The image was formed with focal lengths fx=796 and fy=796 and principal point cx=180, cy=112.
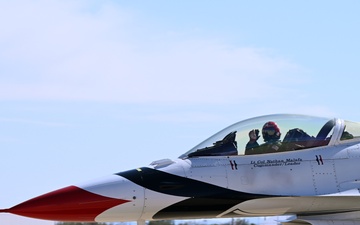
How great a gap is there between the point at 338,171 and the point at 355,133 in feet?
2.92

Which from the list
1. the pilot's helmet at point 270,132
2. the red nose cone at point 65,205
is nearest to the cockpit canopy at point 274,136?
the pilot's helmet at point 270,132

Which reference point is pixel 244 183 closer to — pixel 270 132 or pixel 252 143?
pixel 252 143

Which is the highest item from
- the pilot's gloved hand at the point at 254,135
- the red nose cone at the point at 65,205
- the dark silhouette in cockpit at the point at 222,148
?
the pilot's gloved hand at the point at 254,135

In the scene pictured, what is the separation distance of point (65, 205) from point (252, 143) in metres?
3.27

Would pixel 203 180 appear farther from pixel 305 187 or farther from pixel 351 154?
pixel 351 154

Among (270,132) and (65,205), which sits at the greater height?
(270,132)

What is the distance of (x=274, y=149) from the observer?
13.2m

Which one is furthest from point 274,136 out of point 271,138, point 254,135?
point 254,135

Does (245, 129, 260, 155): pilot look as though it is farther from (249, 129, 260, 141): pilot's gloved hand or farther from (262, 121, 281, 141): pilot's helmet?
(262, 121, 281, 141): pilot's helmet

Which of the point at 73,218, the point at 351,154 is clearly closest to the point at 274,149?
the point at 351,154

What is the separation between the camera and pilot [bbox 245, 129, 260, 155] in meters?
13.1

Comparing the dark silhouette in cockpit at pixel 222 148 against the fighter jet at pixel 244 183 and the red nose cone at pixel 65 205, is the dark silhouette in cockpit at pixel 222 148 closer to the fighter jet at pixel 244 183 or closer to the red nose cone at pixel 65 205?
the fighter jet at pixel 244 183

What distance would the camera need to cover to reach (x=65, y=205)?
12094 millimetres

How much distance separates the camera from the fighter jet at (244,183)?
12.2 m
